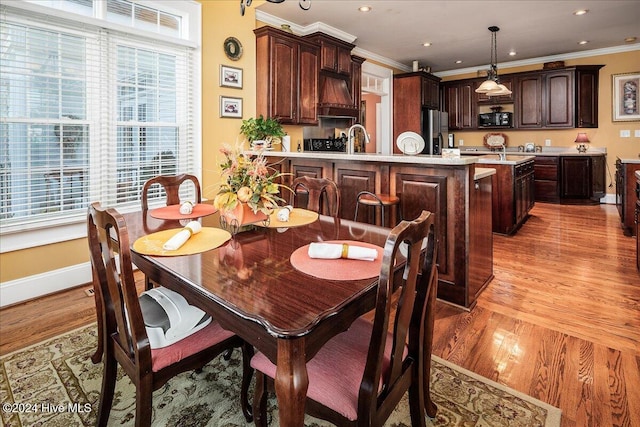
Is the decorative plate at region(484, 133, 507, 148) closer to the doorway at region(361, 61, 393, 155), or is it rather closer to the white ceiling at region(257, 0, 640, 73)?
the white ceiling at region(257, 0, 640, 73)

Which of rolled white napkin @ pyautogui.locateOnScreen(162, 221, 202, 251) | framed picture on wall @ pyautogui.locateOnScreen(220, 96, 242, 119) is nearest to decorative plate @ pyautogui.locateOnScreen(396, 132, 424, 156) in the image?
framed picture on wall @ pyautogui.locateOnScreen(220, 96, 242, 119)

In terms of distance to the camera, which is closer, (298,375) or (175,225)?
(298,375)

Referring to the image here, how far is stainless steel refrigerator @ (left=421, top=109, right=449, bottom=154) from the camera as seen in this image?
733 centimetres

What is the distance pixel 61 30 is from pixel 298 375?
3275 mm

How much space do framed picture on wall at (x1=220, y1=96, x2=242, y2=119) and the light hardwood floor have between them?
224cm

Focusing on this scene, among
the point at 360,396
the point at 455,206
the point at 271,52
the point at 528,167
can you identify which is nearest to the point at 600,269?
the point at 455,206

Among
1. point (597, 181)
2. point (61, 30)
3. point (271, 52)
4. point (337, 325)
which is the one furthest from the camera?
point (597, 181)

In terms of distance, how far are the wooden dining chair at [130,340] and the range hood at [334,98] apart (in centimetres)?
404

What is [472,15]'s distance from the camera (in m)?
4.82

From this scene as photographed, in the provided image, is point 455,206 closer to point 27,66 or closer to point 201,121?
point 201,121

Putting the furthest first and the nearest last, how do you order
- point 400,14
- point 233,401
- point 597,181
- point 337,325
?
point 597,181
point 400,14
point 233,401
point 337,325

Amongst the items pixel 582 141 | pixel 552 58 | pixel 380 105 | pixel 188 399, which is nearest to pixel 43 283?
pixel 188 399

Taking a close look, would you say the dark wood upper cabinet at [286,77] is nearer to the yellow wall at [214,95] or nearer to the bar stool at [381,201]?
the yellow wall at [214,95]

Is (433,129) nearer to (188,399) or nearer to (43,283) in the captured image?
(43,283)
